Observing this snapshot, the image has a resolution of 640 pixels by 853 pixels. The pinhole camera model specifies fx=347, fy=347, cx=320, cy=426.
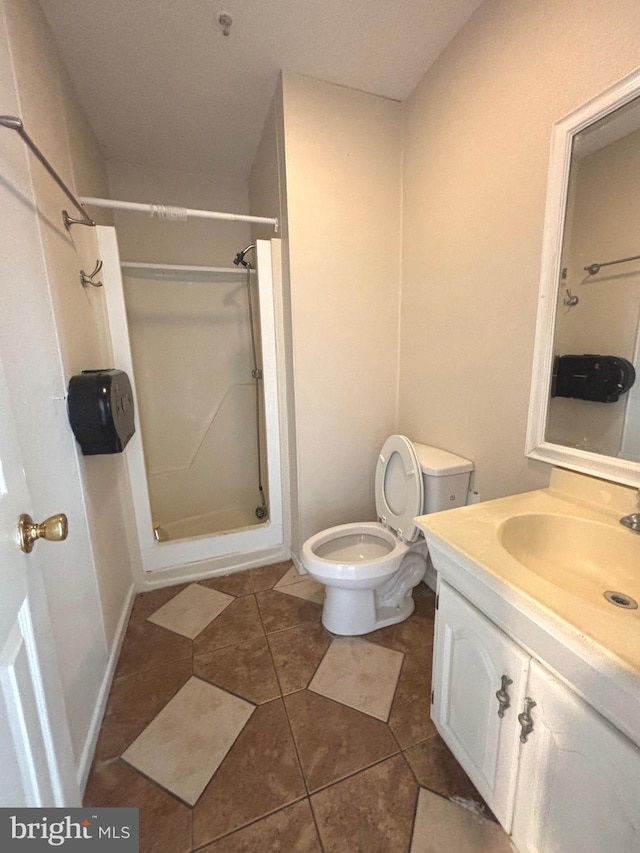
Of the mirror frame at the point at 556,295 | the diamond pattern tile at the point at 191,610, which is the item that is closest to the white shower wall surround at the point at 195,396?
the diamond pattern tile at the point at 191,610

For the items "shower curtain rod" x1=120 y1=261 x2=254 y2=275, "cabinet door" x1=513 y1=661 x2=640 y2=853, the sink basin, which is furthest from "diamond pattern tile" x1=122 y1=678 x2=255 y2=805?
"shower curtain rod" x1=120 y1=261 x2=254 y2=275

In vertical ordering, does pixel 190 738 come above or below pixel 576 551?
below

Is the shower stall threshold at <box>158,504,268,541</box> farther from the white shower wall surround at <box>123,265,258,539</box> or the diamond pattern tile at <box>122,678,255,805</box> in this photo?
the diamond pattern tile at <box>122,678,255,805</box>

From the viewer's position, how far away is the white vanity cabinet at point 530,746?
23.5 inches

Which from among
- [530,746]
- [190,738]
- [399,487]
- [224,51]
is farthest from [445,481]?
[224,51]

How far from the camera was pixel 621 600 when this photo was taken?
860 mm

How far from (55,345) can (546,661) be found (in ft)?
5.11

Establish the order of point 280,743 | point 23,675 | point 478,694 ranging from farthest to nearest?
point 280,743, point 478,694, point 23,675

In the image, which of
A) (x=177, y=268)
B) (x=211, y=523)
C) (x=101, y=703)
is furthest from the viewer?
(x=211, y=523)

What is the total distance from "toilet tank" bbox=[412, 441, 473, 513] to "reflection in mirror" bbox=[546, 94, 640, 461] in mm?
411

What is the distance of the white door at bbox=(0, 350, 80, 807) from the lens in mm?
525

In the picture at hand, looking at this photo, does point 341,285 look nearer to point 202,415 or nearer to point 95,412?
point 95,412

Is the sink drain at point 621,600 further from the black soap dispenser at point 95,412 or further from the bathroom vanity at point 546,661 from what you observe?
the black soap dispenser at point 95,412

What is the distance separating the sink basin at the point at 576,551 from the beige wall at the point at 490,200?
26 cm
